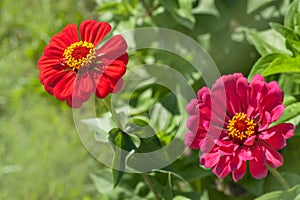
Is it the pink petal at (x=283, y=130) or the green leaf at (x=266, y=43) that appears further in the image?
the green leaf at (x=266, y=43)

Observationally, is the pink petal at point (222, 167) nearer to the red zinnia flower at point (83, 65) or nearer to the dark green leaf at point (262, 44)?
the red zinnia flower at point (83, 65)

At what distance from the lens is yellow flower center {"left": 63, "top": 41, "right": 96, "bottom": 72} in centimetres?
95

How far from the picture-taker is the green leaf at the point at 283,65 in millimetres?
1024

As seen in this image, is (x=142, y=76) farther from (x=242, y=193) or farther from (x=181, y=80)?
(x=242, y=193)

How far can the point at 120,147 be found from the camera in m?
1.02

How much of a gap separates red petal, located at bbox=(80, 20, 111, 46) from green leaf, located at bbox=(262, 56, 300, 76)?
0.30 metres

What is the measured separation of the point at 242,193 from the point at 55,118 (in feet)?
2.45

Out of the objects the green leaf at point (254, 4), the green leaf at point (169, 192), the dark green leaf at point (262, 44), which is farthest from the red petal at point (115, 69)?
the green leaf at point (254, 4)

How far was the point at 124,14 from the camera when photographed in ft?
4.74

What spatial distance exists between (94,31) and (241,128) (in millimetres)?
308

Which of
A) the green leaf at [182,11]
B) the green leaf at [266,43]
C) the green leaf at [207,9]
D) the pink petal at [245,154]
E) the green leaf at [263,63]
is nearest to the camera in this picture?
the pink petal at [245,154]

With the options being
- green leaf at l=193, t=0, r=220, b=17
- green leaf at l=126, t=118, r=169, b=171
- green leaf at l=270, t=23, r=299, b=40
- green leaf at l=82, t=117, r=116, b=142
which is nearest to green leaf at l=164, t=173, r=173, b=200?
green leaf at l=126, t=118, r=169, b=171

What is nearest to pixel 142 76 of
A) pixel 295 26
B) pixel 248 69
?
pixel 248 69

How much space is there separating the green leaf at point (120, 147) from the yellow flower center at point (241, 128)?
0.20 metres
